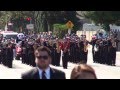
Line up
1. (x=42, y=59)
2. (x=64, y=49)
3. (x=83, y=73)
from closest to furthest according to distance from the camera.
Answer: (x=83, y=73)
(x=42, y=59)
(x=64, y=49)

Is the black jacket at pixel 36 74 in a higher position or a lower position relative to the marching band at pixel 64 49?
higher

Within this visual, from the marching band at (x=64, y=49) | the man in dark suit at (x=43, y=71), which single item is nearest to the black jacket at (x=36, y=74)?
the man in dark suit at (x=43, y=71)

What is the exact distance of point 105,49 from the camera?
81.0 feet

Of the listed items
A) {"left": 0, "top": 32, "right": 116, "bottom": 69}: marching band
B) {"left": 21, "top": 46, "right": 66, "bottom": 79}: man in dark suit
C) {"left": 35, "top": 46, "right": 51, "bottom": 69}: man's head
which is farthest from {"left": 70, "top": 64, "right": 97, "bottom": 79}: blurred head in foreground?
{"left": 0, "top": 32, "right": 116, "bottom": 69}: marching band

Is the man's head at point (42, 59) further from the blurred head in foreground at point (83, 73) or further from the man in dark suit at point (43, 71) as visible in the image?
the blurred head in foreground at point (83, 73)

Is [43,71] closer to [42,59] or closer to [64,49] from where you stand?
[42,59]

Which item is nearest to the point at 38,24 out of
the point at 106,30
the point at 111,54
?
the point at 106,30

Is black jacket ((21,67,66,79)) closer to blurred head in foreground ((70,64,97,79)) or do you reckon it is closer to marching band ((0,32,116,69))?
blurred head in foreground ((70,64,97,79))

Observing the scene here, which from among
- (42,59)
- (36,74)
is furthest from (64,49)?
(36,74)

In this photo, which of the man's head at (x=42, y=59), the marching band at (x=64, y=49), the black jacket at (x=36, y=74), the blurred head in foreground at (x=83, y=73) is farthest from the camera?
the marching band at (x=64, y=49)

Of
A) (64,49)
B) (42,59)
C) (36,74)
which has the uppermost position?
(42,59)
